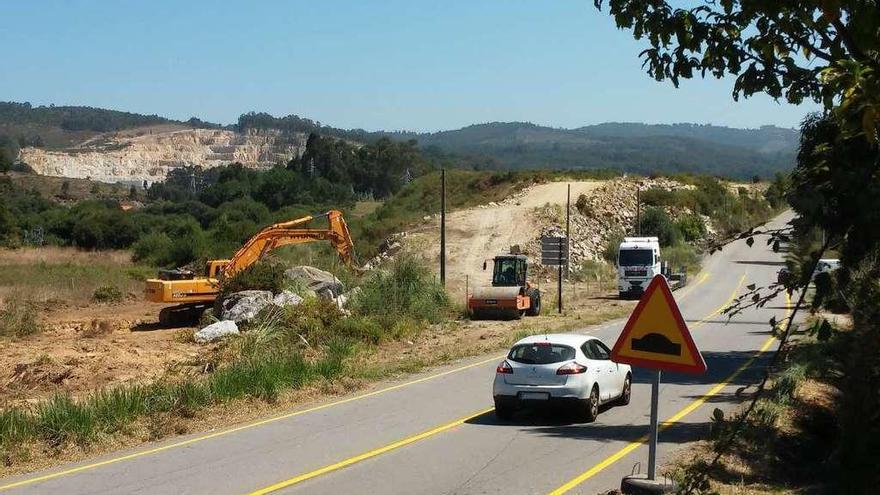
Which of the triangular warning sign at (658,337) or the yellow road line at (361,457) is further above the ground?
the triangular warning sign at (658,337)

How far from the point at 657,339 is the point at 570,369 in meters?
7.04

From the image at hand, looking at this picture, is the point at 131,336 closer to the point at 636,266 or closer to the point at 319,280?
the point at 319,280

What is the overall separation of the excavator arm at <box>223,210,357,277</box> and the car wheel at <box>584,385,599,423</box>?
872 inches

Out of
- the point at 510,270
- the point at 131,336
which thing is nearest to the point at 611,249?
the point at 510,270

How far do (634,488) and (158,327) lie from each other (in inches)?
1224

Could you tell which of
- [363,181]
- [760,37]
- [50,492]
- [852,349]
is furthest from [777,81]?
[363,181]

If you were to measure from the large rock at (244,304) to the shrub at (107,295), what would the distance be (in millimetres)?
13793

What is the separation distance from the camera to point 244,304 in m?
35.2

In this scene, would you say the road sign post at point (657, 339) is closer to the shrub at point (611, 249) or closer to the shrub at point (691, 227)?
the shrub at point (611, 249)

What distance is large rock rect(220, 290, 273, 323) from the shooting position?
3453cm

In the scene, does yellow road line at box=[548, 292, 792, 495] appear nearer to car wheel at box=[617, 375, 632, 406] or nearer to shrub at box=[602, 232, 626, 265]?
car wheel at box=[617, 375, 632, 406]

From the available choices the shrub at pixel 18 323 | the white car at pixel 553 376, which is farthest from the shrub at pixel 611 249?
the white car at pixel 553 376

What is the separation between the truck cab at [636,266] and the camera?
2008 inches

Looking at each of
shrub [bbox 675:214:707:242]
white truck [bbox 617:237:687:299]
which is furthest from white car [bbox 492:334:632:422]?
shrub [bbox 675:214:707:242]
